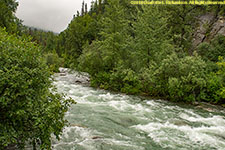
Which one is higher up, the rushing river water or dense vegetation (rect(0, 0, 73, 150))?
dense vegetation (rect(0, 0, 73, 150))

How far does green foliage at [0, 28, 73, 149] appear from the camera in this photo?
541 centimetres

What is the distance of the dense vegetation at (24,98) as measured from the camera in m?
5.41

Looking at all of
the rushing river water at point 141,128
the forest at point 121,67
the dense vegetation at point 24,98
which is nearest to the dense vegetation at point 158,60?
the forest at point 121,67

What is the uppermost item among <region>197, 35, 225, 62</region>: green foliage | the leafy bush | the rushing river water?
<region>197, 35, 225, 62</region>: green foliage

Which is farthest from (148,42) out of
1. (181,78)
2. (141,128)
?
(141,128)

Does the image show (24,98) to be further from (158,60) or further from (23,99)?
(158,60)

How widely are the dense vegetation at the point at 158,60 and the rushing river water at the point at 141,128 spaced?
2.82m

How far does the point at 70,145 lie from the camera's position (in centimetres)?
778

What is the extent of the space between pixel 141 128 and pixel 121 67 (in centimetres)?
1345

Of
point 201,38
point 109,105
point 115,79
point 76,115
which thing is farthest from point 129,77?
point 201,38

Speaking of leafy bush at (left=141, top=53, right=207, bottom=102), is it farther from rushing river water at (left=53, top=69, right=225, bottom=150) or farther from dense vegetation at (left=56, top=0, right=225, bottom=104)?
rushing river water at (left=53, top=69, right=225, bottom=150)

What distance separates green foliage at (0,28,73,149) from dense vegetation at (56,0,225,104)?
42.3ft

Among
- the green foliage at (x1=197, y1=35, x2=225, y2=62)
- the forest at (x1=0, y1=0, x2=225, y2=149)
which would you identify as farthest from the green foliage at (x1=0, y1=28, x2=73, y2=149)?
the green foliage at (x1=197, y1=35, x2=225, y2=62)

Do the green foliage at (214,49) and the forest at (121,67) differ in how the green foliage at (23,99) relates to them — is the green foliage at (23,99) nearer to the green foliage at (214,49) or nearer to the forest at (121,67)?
the forest at (121,67)
